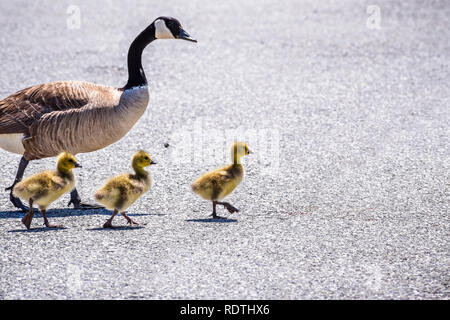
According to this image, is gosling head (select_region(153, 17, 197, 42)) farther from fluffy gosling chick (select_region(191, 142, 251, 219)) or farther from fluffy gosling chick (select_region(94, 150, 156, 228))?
fluffy gosling chick (select_region(94, 150, 156, 228))

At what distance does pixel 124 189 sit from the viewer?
5.86 m

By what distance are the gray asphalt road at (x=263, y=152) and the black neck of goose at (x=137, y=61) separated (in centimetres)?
102

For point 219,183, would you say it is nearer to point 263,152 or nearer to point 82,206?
point 82,206

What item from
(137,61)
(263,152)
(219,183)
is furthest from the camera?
(263,152)

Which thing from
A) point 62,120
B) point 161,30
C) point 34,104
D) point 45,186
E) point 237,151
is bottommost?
point 45,186

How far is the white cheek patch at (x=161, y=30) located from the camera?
7.21 m

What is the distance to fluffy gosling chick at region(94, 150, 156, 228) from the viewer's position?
19.1ft

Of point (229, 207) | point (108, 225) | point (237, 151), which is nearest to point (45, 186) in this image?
point (108, 225)

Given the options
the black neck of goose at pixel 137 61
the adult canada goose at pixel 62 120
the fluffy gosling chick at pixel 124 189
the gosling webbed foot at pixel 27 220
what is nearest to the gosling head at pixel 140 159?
the fluffy gosling chick at pixel 124 189

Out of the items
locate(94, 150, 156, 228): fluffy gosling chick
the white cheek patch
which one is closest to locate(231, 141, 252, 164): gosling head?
locate(94, 150, 156, 228): fluffy gosling chick

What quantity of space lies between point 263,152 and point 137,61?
1837 millimetres

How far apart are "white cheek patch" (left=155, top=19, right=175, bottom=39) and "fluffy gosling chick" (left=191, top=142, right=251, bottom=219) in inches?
63.9

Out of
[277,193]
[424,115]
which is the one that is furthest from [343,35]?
[277,193]

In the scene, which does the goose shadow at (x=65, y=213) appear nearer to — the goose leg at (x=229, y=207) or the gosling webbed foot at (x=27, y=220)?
the gosling webbed foot at (x=27, y=220)
